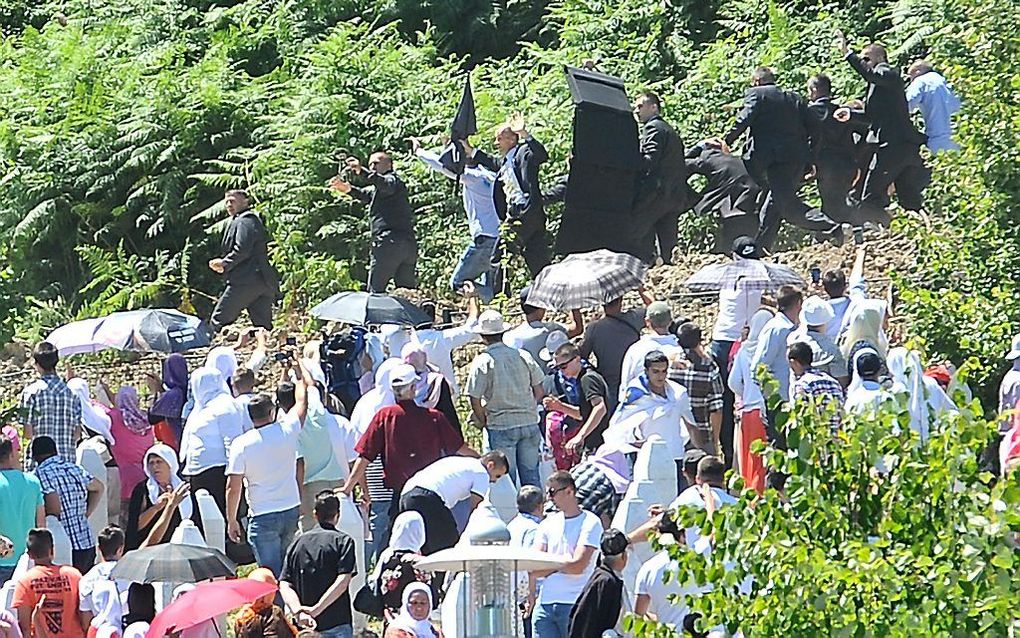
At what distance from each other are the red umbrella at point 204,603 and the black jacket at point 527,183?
8.53 meters

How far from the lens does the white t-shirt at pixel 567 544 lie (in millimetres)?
10125

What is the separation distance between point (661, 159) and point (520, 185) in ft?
4.01

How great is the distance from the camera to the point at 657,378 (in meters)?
12.1

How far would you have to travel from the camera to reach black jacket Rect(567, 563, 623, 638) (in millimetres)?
9664

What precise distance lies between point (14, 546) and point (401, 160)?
11.9m

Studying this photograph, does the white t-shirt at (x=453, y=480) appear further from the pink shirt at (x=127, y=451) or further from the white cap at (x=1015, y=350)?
the white cap at (x=1015, y=350)

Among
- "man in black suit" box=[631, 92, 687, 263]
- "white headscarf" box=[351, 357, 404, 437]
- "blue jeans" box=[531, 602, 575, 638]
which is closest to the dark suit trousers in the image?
"man in black suit" box=[631, 92, 687, 263]

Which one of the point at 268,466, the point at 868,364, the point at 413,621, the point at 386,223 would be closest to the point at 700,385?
the point at 868,364

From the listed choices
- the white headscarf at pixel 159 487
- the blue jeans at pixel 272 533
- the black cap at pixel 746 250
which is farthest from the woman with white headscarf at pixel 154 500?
the black cap at pixel 746 250

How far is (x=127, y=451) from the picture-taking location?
14.3 m

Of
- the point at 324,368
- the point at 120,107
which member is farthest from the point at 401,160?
the point at 324,368

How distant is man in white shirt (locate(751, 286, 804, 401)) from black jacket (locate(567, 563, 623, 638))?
132 inches

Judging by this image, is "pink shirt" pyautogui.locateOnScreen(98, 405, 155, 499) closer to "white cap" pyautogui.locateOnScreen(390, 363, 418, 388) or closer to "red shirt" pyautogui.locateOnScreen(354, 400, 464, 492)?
"red shirt" pyautogui.locateOnScreen(354, 400, 464, 492)

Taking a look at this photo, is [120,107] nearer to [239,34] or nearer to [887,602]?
[239,34]
